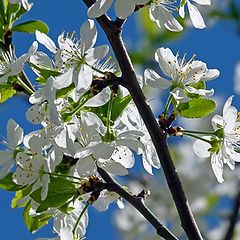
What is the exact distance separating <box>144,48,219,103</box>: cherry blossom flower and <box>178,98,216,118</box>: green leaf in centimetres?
3

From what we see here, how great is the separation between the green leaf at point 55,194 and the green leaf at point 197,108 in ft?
0.84

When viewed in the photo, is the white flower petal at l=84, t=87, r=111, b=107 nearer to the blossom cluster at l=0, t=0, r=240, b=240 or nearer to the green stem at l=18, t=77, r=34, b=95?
the blossom cluster at l=0, t=0, r=240, b=240

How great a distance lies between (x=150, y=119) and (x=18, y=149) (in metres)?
0.35

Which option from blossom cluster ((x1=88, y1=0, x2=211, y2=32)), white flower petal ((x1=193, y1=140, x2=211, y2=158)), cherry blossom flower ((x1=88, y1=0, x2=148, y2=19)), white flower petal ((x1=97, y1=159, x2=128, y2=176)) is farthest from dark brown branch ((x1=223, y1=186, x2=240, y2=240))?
cherry blossom flower ((x1=88, y1=0, x2=148, y2=19))

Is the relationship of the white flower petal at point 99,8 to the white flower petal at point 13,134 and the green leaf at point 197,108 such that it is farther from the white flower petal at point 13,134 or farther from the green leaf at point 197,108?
the white flower petal at point 13,134

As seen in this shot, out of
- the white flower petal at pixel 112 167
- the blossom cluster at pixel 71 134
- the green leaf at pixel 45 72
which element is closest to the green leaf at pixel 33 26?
the blossom cluster at pixel 71 134

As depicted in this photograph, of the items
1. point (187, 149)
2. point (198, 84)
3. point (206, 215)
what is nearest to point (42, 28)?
point (198, 84)

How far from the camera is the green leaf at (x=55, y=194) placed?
1.52 meters

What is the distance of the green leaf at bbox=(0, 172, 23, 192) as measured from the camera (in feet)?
5.29

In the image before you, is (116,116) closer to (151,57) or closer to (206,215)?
(151,57)

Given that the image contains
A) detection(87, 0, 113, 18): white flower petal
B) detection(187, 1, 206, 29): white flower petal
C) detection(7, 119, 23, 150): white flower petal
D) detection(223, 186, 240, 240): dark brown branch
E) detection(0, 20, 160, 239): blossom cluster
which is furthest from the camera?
detection(223, 186, 240, 240): dark brown branch

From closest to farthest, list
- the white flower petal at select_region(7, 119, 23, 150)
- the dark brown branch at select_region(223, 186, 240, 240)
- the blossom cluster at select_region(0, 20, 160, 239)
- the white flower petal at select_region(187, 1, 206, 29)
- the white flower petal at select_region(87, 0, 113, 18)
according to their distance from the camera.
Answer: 1. the white flower petal at select_region(87, 0, 113, 18)
2. the blossom cluster at select_region(0, 20, 160, 239)
3. the white flower petal at select_region(187, 1, 206, 29)
4. the white flower petal at select_region(7, 119, 23, 150)
5. the dark brown branch at select_region(223, 186, 240, 240)

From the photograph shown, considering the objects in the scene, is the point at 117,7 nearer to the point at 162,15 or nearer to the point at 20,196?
the point at 162,15

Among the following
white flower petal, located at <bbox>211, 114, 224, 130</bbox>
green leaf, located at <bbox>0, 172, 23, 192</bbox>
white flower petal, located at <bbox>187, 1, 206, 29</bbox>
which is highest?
white flower petal, located at <bbox>187, 1, 206, 29</bbox>
